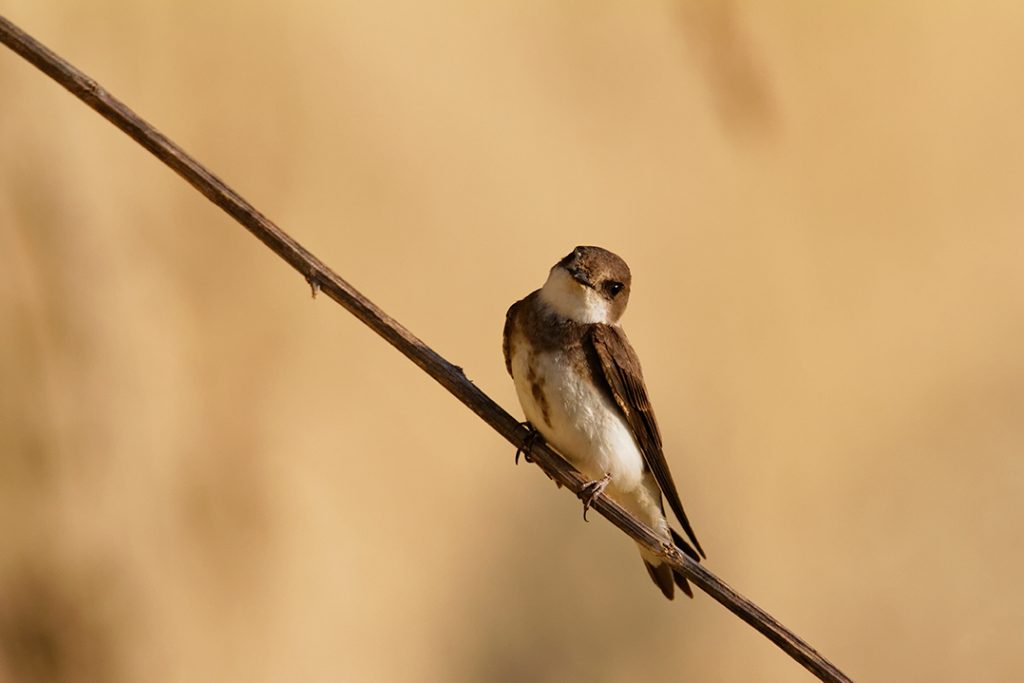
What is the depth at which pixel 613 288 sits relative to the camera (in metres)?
3.13

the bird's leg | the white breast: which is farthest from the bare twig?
the white breast

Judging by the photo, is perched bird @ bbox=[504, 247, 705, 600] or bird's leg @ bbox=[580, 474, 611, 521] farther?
perched bird @ bbox=[504, 247, 705, 600]

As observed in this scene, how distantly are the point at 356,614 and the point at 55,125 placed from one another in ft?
6.63

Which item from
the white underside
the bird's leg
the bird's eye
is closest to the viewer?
the bird's leg

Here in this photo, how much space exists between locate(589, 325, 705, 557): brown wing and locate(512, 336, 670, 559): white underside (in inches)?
1.1

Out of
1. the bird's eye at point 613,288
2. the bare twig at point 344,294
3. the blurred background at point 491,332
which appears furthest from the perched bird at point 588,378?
the blurred background at point 491,332

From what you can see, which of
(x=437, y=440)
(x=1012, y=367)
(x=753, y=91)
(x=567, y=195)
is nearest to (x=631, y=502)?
(x=437, y=440)

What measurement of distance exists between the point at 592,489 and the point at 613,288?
57cm

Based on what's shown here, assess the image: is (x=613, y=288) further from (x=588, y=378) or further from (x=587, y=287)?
(x=588, y=378)

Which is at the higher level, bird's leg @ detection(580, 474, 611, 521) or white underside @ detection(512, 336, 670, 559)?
white underside @ detection(512, 336, 670, 559)

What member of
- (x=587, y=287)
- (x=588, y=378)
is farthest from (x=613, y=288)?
(x=588, y=378)

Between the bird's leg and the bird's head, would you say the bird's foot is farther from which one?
the bird's head

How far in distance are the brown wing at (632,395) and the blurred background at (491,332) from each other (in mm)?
1641

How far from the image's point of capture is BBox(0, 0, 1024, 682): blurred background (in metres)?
4.20
